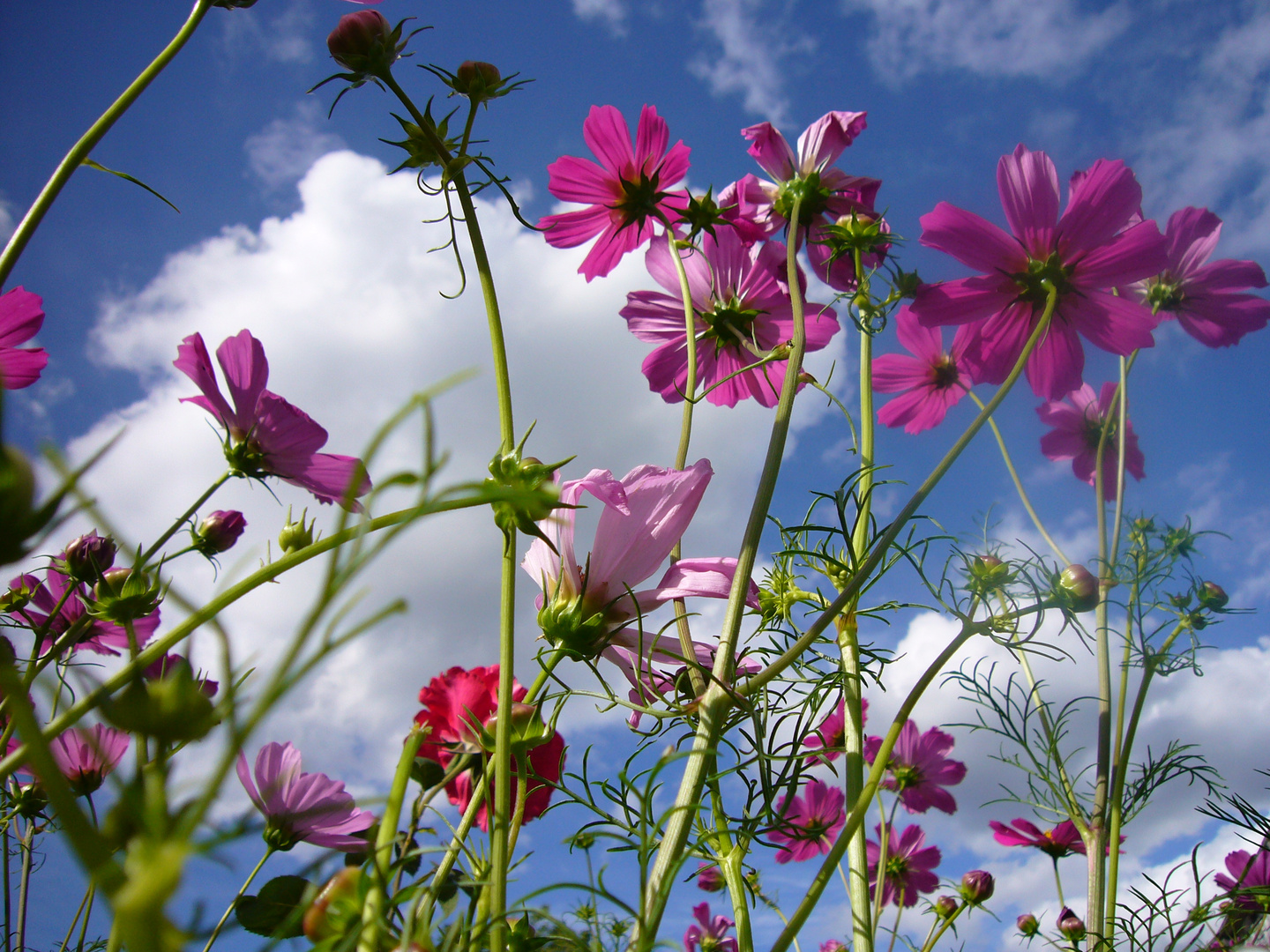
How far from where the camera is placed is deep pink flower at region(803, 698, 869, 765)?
18.8 inches

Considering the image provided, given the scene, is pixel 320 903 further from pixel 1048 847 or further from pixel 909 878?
pixel 909 878

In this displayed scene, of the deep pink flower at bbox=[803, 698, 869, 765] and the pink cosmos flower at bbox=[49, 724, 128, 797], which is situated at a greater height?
the deep pink flower at bbox=[803, 698, 869, 765]

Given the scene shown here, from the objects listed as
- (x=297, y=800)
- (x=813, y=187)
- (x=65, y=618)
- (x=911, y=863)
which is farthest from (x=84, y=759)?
(x=911, y=863)

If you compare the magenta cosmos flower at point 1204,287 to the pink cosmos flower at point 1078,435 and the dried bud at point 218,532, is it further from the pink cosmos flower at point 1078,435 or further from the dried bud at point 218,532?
the dried bud at point 218,532

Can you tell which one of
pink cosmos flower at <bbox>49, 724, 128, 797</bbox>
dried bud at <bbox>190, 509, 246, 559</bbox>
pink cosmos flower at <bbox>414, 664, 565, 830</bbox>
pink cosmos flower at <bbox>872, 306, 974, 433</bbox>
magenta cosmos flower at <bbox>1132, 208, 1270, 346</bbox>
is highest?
magenta cosmos flower at <bbox>1132, 208, 1270, 346</bbox>

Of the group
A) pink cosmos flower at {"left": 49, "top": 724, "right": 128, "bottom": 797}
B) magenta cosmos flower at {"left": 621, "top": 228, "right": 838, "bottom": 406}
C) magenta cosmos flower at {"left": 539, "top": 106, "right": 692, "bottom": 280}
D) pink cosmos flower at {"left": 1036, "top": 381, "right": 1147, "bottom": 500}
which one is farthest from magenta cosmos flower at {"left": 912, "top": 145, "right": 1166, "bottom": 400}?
pink cosmos flower at {"left": 49, "top": 724, "right": 128, "bottom": 797}

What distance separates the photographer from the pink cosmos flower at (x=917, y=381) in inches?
37.2

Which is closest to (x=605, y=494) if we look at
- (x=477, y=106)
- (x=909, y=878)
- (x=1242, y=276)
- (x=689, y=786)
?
(x=689, y=786)

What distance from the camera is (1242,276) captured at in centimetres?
94

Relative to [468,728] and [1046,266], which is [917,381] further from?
[468,728]

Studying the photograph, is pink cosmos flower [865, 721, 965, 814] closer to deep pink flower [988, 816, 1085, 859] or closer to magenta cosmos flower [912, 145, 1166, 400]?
deep pink flower [988, 816, 1085, 859]

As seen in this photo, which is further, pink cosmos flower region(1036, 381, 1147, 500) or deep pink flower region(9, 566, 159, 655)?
pink cosmos flower region(1036, 381, 1147, 500)

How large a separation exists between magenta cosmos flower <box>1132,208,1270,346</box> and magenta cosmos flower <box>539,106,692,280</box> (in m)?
0.60

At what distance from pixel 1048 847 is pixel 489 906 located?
153 centimetres
